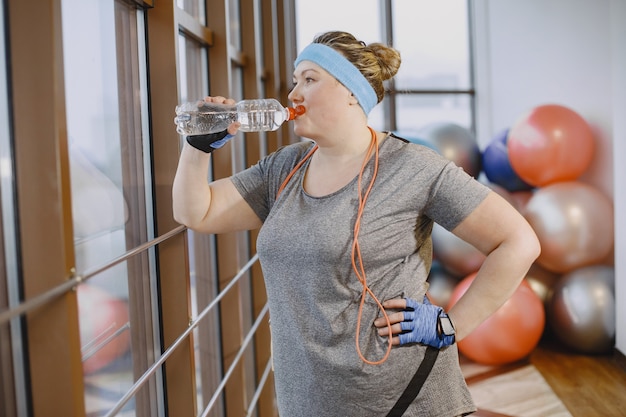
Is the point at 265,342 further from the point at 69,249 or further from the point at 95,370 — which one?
the point at 69,249

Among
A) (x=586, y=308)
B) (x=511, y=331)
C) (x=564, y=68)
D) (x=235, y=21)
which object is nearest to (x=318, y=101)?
(x=235, y=21)

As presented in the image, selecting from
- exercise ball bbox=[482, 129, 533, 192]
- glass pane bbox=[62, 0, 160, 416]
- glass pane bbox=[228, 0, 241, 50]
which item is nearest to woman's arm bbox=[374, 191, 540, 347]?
glass pane bbox=[62, 0, 160, 416]

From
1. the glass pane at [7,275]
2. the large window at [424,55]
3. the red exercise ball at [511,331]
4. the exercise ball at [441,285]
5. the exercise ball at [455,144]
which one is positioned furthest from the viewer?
the large window at [424,55]

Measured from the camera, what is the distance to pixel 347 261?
1225mm

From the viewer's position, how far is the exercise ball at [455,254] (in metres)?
3.66

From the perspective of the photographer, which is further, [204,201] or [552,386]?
[552,386]

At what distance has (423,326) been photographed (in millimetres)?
1265

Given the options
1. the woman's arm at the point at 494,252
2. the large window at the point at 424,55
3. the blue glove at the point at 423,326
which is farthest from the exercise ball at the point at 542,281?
the blue glove at the point at 423,326

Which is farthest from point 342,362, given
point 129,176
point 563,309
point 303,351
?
point 563,309

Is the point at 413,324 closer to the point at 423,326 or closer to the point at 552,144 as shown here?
the point at 423,326

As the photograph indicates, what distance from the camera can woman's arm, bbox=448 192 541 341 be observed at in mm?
1270

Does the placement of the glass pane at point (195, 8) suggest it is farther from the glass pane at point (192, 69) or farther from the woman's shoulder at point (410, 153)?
the woman's shoulder at point (410, 153)

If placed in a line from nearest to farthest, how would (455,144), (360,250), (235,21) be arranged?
(360,250), (235,21), (455,144)

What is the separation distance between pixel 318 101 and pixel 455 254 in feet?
8.49
